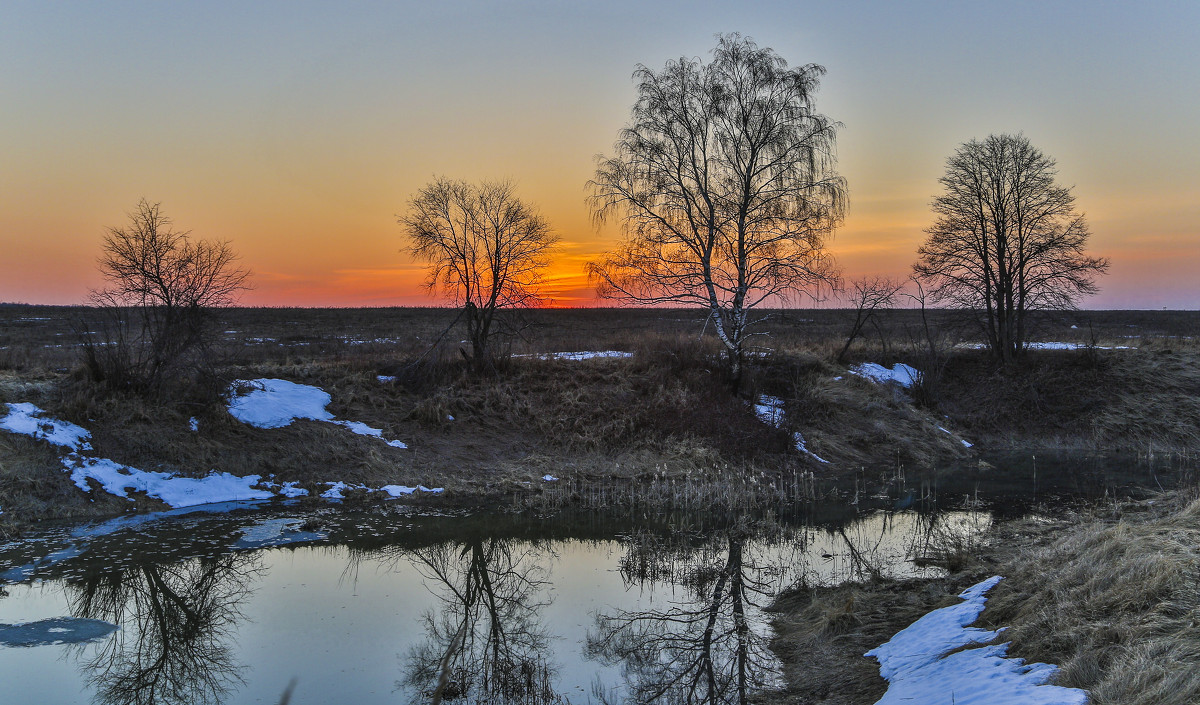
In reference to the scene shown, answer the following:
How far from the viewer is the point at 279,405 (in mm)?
19734

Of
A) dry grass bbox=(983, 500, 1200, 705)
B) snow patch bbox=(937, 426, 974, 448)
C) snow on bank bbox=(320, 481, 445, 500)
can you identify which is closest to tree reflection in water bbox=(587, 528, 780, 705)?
dry grass bbox=(983, 500, 1200, 705)

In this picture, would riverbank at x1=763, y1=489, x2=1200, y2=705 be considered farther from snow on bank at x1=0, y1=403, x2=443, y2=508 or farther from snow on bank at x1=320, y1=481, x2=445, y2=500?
snow on bank at x1=0, y1=403, x2=443, y2=508

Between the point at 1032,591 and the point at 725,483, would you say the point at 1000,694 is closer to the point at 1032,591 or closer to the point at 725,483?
the point at 1032,591

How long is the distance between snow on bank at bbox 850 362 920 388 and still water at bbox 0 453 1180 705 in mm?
10509

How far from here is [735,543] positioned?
13852 millimetres

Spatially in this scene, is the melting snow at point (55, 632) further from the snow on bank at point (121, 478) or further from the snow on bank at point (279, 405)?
the snow on bank at point (279, 405)

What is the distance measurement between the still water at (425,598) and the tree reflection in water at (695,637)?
0.10ft

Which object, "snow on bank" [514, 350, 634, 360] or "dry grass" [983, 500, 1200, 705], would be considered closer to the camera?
"dry grass" [983, 500, 1200, 705]

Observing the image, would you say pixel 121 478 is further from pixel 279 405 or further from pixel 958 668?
pixel 958 668

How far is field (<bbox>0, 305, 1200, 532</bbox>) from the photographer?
1741 centimetres

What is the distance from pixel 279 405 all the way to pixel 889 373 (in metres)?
21.7

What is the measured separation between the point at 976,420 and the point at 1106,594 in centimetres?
2111

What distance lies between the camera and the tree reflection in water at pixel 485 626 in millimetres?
7969

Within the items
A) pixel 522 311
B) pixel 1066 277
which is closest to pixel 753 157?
pixel 522 311
